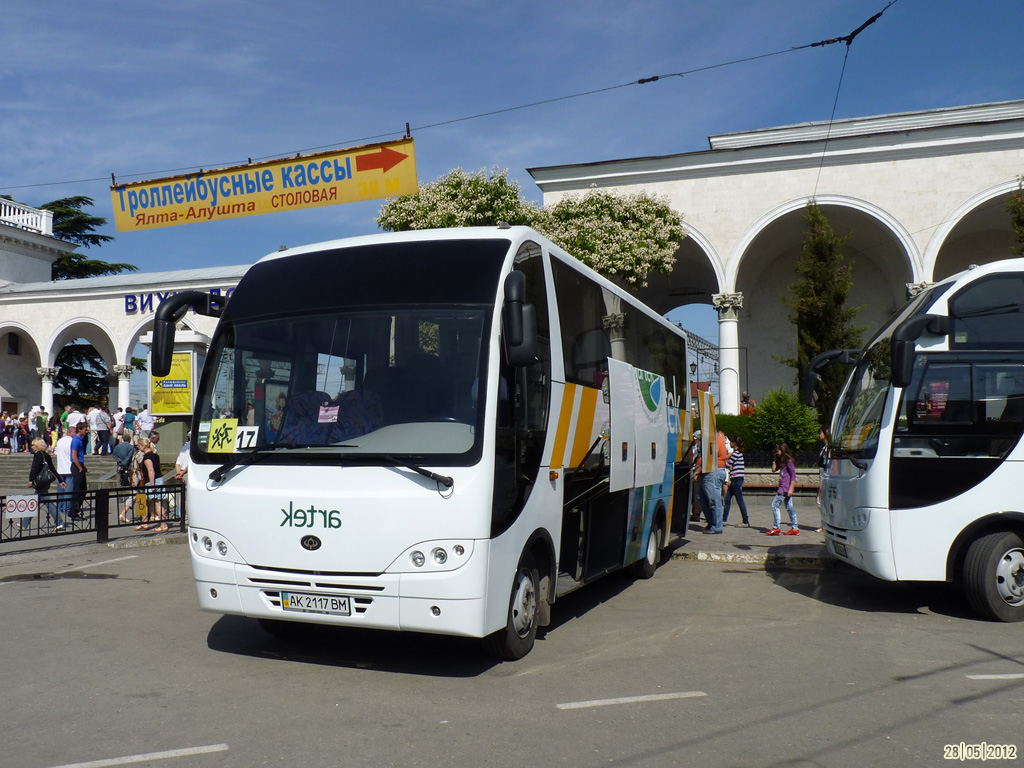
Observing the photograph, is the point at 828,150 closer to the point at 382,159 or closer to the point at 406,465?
the point at 382,159

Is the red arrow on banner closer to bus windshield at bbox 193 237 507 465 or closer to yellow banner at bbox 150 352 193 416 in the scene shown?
bus windshield at bbox 193 237 507 465

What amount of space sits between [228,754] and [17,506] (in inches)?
400

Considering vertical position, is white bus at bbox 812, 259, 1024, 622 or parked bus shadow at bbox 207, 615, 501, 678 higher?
white bus at bbox 812, 259, 1024, 622

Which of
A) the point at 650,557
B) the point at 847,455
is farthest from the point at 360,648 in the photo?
the point at 847,455

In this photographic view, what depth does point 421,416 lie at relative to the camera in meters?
5.93

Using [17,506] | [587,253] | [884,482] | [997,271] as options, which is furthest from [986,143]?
[17,506]

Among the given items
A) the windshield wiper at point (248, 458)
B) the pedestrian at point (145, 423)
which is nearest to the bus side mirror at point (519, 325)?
the windshield wiper at point (248, 458)

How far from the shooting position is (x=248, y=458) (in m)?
6.13

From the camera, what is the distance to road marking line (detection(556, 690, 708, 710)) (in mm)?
5297

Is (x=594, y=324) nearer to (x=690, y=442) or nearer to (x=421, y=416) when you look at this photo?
(x=421, y=416)

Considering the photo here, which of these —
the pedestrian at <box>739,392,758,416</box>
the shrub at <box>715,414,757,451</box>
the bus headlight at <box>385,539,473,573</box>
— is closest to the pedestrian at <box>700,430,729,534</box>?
the shrub at <box>715,414,757,451</box>

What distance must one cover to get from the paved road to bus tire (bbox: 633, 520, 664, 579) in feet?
4.82

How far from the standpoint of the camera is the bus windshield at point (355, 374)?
590 cm
